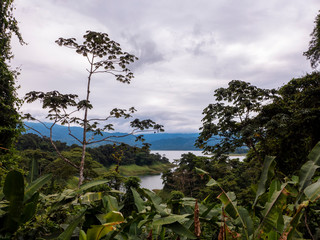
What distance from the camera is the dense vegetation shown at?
54 cm

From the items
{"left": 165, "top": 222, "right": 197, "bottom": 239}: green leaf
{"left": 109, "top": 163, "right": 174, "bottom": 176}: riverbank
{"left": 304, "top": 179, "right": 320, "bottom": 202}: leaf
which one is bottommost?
{"left": 109, "top": 163, "right": 174, "bottom": 176}: riverbank

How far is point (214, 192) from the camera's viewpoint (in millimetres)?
688

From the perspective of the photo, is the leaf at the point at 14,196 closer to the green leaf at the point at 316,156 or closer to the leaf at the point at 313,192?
the leaf at the point at 313,192

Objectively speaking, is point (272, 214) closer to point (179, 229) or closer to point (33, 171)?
point (179, 229)

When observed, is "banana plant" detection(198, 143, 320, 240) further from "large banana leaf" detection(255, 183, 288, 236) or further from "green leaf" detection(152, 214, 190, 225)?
"green leaf" detection(152, 214, 190, 225)

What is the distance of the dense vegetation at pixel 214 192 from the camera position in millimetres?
543

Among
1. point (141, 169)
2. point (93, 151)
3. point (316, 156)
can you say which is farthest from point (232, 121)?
point (141, 169)

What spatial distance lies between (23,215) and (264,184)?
0.78 meters

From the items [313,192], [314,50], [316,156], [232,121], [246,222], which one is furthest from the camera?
[314,50]

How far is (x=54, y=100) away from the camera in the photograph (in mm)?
5117

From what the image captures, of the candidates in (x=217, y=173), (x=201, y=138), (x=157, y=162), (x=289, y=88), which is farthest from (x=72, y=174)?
(x=157, y=162)

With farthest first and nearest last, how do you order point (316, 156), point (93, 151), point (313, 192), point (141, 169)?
point (141, 169)
point (93, 151)
point (316, 156)
point (313, 192)

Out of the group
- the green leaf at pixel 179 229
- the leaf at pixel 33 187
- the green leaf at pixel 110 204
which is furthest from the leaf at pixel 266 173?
the leaf at pixel 33 187

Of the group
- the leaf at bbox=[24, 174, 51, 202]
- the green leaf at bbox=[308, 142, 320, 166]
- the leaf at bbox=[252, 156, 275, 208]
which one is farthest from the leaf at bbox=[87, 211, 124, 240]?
the green leaf at bbox=[308, 142, 320, 166]
